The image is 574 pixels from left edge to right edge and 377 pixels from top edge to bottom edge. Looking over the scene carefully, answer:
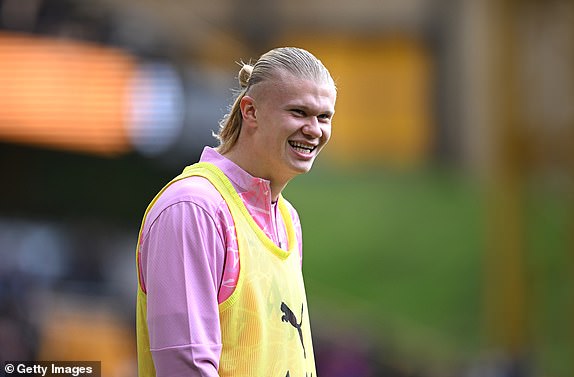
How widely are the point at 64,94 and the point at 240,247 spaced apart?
5773 mm

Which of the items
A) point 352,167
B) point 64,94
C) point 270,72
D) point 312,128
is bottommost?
point 352,167

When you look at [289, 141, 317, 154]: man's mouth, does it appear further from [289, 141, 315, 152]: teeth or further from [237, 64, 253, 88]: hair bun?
[237, 64, 253, 88]: hair bun

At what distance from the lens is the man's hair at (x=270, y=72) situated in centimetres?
218

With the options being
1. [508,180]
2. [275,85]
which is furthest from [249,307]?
[508,180]

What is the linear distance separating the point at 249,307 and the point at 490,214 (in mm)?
11428

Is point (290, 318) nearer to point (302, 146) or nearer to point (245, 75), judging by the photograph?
point (302, 146)

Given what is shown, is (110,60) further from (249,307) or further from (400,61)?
(400,61)

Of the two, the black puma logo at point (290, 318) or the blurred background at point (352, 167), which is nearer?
the black puma logo at point (290, 318)

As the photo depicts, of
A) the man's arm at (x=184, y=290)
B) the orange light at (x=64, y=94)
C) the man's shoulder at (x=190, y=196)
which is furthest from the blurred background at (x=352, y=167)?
the man's arm at (x=184, y=290)

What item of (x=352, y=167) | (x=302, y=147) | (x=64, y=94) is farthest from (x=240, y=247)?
(x=352, y=167)

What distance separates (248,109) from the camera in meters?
2.21

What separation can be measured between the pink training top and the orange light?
5377 millimetres

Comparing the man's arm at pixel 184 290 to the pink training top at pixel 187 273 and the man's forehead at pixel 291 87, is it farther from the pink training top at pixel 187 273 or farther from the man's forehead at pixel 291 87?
the man's forehead at pixel 291 87

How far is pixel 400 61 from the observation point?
69.5 ft
